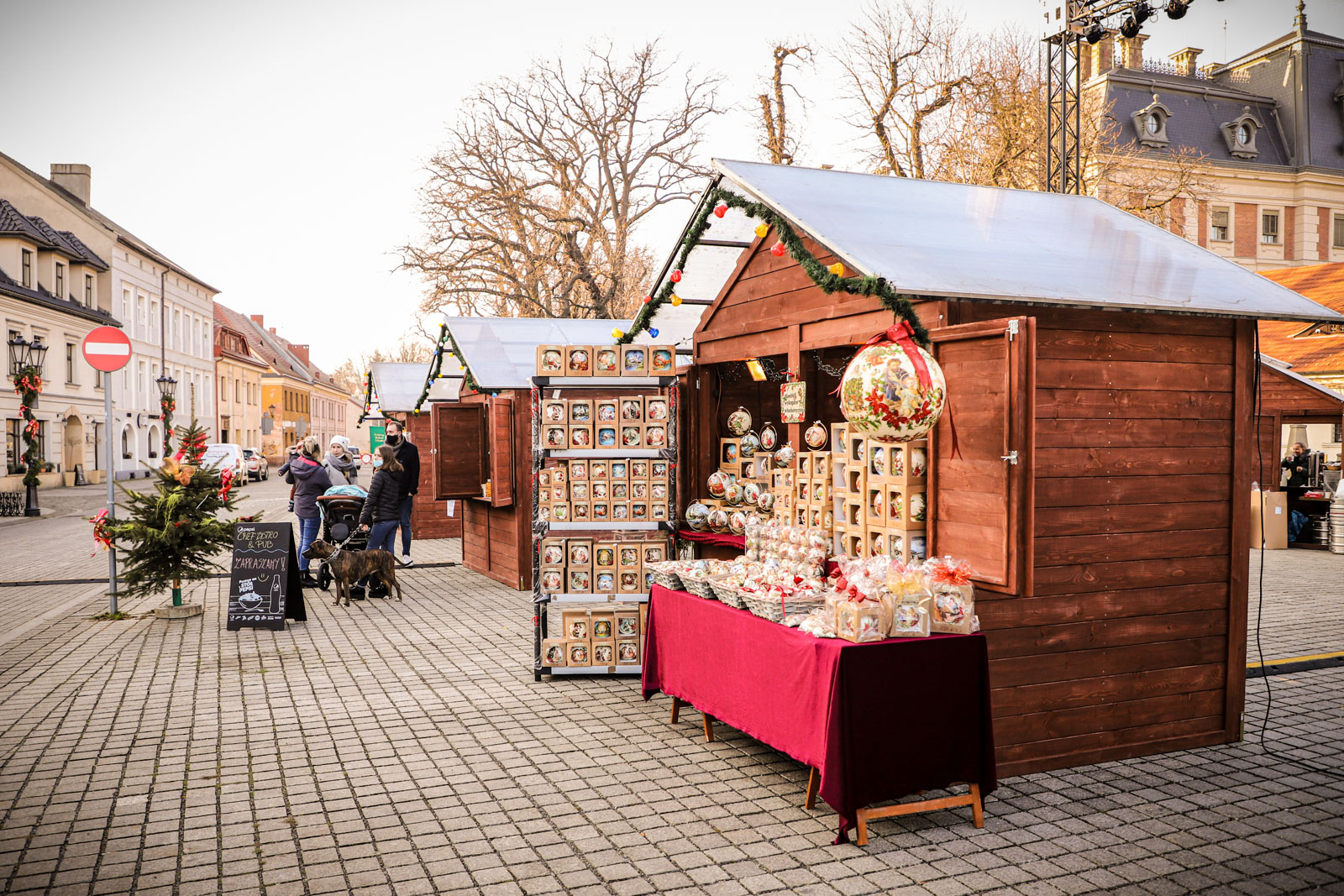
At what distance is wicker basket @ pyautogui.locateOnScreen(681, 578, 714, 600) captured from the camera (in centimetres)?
568

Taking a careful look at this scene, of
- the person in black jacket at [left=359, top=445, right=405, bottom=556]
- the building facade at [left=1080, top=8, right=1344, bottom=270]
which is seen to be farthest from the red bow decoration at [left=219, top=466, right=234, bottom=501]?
the building facade at [left=1080, top=8, right=1344, bottom=270]

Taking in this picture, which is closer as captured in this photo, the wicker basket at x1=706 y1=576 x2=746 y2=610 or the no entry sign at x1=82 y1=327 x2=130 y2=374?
the wicker basket at x1=706 y1=576 x2=746 y2=610

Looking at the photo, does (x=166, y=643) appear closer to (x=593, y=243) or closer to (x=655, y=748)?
(x=655, y=748)

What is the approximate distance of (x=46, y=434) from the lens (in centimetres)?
3353

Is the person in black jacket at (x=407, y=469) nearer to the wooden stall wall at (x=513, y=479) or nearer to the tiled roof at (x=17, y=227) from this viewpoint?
the wooden stall wall at (x=513, y=479)

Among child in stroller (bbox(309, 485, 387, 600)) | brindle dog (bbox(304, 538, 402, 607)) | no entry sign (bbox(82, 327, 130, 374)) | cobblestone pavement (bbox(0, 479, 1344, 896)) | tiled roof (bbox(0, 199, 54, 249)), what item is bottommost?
cobblestone pavement (bbox(0, 479, 1344, 896))

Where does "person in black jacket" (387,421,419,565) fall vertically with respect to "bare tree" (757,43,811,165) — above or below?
below

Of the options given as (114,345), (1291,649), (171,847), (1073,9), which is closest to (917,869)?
(171,847)

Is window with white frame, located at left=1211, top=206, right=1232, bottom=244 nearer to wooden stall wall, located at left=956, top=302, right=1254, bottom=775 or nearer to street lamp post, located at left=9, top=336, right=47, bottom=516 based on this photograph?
wooden stall wall, located at left=956, top=302, right=1254, bottom=775

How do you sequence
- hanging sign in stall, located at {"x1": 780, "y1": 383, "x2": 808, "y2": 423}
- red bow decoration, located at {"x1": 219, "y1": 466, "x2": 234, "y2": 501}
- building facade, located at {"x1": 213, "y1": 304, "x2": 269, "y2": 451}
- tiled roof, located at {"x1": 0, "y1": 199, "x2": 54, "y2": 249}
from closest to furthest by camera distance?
hanging sign in stall, located at {"x1": 780, "y1": 383, "x2": 808, "y2": 423} → red bow decoration, located at {"x1": 219, "y1": 466, "x2": 234, "y2": 501} → tiled roof, located at {"x1": 0, "y1": 199, "x2": 54, "y2": 249} → building facade, located at {"x1": 213, "y1": 304, "x2": 269, "y2": 451}

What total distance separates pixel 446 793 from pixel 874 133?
2032cm

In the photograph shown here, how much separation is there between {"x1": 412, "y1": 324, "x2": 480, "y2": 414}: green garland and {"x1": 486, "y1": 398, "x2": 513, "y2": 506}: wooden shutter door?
1175mm

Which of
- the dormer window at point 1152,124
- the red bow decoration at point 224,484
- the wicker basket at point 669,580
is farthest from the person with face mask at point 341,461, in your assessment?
the dormer window at point 1152,124

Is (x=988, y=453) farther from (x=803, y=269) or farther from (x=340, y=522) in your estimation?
(x=340, y=522)
